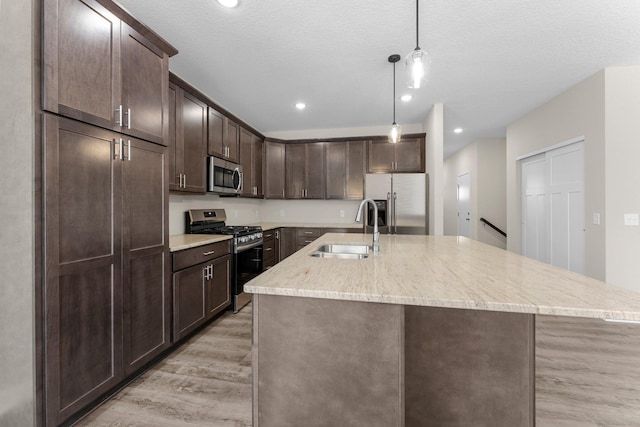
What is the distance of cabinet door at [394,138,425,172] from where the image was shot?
4422 millimetres

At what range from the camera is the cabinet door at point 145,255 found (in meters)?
1.77

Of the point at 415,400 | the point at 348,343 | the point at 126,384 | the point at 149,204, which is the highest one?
the point at 149,204

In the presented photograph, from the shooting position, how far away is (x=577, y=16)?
205 cm

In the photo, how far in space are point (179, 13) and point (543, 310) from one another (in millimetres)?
2669

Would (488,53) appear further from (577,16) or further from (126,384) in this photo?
(126,384)

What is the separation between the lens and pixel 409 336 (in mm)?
1247

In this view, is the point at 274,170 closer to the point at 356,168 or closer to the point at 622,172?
the point at 356,168

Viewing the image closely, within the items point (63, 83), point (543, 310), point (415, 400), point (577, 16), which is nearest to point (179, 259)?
point (63, 83)

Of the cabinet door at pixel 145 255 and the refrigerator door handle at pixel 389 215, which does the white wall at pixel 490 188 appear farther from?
the cabinet door at pixel 145 255

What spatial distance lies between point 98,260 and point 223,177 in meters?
1.91

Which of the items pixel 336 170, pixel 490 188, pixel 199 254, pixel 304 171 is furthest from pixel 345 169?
pixel 490 188

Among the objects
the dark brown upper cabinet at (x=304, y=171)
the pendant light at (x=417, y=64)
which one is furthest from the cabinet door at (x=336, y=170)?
the pendant light at (x=417, y=64)

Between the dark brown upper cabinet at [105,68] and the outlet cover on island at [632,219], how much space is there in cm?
444

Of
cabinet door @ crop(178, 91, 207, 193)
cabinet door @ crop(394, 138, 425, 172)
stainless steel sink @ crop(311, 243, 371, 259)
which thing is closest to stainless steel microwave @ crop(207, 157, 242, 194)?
cabinet door @ crop(178, 91, 207, 193)
